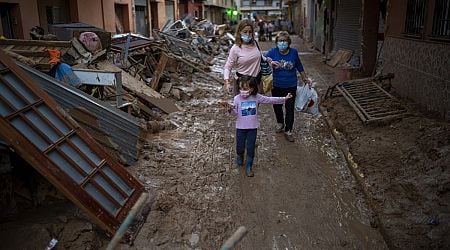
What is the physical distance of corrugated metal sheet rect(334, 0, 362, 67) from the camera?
1305 cm

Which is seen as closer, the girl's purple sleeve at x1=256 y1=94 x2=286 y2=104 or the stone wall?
the girl's purple sleeve at x1=256 y1=94 x2=286 y2=104

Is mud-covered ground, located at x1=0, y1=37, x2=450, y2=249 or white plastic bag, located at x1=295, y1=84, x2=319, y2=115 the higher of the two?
white plastic bag, located at x1=295, y1=84, x2=319, y2=115

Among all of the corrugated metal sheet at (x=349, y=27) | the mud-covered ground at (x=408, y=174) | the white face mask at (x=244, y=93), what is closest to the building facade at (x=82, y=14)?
the white face mask at (x=244, y=93)

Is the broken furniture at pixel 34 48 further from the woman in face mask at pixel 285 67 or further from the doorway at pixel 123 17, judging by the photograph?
the doorway at pixel 123 17

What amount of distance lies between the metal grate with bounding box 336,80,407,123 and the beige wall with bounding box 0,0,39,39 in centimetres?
787

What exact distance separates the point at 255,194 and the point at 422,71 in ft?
13.9

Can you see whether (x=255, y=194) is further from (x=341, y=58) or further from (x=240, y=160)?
(x=341, y=58)

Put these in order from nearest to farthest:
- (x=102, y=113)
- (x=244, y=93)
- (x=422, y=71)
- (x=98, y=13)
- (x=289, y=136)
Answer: (x=244, y=93)
(x=102, y=113)
(x=289, y=136)
(x=422, y=71)
(x=98, y=13)

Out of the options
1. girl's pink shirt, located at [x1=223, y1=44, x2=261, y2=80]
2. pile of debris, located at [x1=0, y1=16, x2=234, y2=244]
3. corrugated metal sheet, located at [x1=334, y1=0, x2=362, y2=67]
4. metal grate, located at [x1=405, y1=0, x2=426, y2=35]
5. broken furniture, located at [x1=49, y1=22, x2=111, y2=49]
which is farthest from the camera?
corrugated metal sheet, located at [x1=334, y1=0, x2=362, y2=67]

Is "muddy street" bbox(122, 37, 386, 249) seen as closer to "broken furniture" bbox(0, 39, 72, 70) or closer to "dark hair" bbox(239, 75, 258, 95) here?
"dark hair" bbox(239, 75, 258, 95)

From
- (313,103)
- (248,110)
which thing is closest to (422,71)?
(313,103)

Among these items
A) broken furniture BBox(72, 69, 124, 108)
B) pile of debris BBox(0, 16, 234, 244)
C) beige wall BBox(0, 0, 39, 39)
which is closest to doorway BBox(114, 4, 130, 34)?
beige wall BBox(0, 0, 39, 39)

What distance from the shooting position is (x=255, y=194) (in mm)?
4371

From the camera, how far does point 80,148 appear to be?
3.55m
